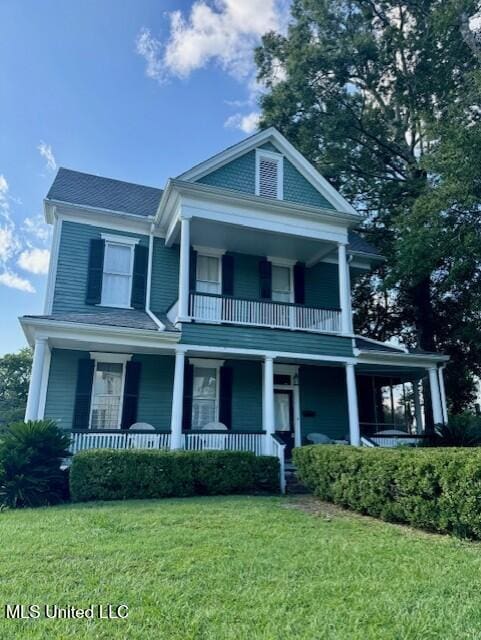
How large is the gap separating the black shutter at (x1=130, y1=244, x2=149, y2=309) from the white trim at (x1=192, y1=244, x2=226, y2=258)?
155cm

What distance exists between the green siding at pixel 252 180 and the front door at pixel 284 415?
19.7 feet

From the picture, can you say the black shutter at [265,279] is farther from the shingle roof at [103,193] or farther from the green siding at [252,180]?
the shingle roof at [103,193]

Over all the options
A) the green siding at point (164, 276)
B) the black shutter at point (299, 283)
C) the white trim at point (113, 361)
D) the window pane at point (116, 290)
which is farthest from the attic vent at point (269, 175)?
the white trim at point (113, 361)

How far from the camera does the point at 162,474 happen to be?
8734 mm

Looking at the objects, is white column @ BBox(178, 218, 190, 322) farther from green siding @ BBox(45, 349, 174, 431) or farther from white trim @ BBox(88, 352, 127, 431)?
white trim @ BBox(88, 352, 127, 431)

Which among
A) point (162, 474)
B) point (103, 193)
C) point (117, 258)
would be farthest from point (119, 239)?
point (162, 474)

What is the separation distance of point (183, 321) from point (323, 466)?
190 inches

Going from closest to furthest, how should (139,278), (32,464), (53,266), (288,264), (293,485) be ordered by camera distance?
(32,464), (293,485), (53,266), (139,278), (288,264)

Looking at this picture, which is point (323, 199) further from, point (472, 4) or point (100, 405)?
point (472, 4)

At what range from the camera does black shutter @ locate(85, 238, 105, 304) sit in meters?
12.2

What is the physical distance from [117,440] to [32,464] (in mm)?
2267

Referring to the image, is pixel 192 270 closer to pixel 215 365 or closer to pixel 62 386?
pixel 215 365

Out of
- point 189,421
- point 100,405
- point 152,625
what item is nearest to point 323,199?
point 189,421

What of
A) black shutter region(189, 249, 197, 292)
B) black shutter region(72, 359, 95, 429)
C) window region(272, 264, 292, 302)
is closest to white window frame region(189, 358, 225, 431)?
black shutter region(189, 249, 197, 292)
